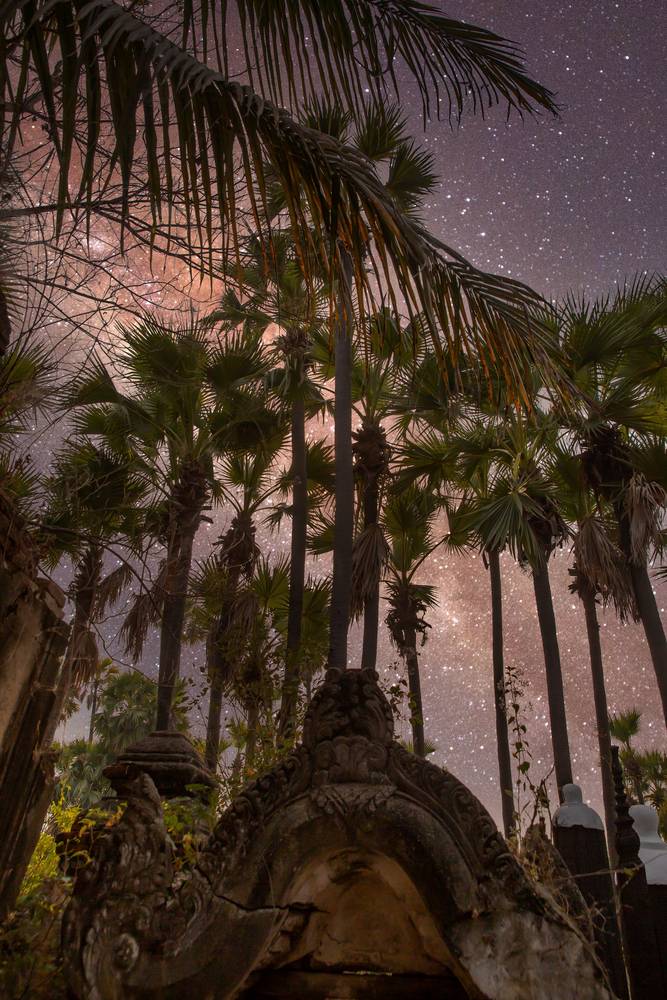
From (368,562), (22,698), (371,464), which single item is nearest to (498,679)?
(368,562)

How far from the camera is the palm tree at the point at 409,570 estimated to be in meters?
12.3

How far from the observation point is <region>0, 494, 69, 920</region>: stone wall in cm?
298

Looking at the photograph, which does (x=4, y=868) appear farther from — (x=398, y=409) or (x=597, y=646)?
(x=597, y=646)

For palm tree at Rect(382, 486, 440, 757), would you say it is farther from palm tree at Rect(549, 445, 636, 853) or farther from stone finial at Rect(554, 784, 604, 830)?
stone finial at Rect(554, 784, 604, 830)

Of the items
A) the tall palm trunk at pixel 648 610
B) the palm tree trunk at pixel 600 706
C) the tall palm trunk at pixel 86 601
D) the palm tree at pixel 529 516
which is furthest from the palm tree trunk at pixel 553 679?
the tall palm trunk at pixel 86 601

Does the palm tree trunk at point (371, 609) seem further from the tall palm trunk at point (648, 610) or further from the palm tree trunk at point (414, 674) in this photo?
the tall palm trunk at point (648, 610)

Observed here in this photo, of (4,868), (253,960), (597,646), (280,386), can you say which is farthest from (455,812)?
(597,646)

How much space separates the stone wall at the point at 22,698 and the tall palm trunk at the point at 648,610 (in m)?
8.14

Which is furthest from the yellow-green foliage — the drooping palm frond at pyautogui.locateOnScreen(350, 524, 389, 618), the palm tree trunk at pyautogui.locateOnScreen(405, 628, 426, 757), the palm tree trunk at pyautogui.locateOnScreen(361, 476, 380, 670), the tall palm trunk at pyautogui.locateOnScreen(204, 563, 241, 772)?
the palm tree trunk at pyautogui.locateOnScreen(405, 628, 426, 757)

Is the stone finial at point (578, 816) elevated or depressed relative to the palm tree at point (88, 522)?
depressed

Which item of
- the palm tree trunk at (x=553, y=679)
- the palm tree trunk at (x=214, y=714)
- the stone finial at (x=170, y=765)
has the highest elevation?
the palm tree trunk at (x=553, y=679)

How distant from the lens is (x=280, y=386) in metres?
10.1

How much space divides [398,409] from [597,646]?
6.56 meters

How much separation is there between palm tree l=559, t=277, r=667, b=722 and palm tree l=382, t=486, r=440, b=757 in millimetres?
3202
